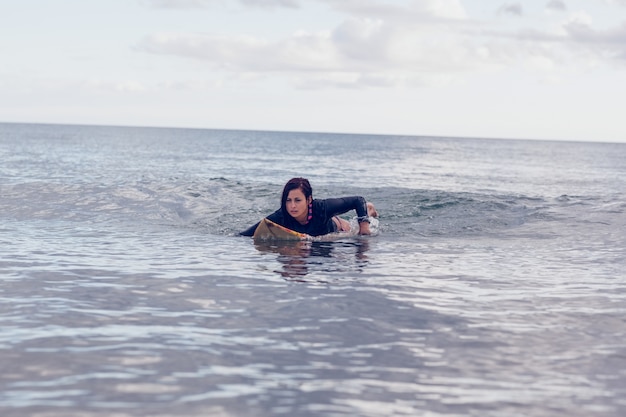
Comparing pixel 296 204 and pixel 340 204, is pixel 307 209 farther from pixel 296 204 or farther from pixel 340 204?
pixel 340 204

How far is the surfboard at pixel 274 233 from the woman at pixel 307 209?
0.21m

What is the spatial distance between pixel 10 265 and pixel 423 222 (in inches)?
429

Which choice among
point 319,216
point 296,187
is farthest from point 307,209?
point 296,187

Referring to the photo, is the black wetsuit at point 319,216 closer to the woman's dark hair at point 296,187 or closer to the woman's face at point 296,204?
the woman's face at point 296,204

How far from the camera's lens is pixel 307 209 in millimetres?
13867

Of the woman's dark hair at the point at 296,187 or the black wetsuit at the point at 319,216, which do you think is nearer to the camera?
the woman's dark hair at the point at 296,187

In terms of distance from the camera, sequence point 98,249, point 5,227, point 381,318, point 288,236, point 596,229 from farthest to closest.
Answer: point 596,229
point 5,227
point 288,236
point 98,249
point 381,318

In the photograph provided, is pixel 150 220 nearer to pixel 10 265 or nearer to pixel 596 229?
pixel 10 265

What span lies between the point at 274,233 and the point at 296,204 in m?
0.73

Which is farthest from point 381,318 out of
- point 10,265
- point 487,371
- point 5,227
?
point 5,227

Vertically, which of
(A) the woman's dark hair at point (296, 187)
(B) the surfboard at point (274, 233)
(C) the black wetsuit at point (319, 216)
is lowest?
(B) the surfboard at point (274, 233)

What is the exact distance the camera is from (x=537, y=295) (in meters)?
8.70

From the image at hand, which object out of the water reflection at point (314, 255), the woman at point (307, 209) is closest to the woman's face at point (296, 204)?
the woman at point (307, 209)

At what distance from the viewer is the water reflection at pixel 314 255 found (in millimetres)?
10461
